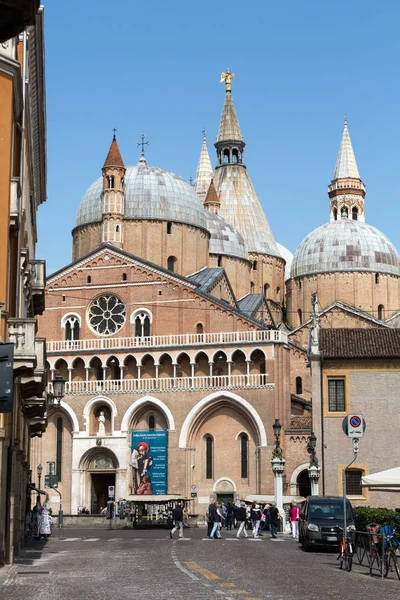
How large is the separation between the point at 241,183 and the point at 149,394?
30971 mm

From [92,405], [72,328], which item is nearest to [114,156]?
[72,328]

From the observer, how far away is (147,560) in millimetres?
22688

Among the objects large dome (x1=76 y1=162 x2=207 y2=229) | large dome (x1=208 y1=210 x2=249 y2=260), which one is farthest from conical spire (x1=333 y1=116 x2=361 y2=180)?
large dome (x1=76 y1=162 x2=207 y2=229)

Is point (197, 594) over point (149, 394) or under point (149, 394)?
under

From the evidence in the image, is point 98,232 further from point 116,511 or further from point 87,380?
point 116,511

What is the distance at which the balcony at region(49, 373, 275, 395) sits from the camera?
56.8 metres

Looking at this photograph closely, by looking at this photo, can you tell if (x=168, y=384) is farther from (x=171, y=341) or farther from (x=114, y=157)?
(x=114, y=157)

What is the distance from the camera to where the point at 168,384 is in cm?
5878

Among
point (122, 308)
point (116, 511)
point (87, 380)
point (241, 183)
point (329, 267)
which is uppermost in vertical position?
point (241, 183)

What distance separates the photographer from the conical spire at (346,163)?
8694 centimetres

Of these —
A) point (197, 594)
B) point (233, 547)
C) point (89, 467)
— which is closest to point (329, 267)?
point (89, 467)

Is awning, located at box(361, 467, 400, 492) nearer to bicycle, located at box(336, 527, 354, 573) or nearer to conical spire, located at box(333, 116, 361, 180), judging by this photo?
bicycle, located at box(336, 527, 354, 573)

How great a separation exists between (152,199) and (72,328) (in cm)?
1096

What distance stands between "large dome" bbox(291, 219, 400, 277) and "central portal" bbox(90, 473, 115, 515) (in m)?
24.6
